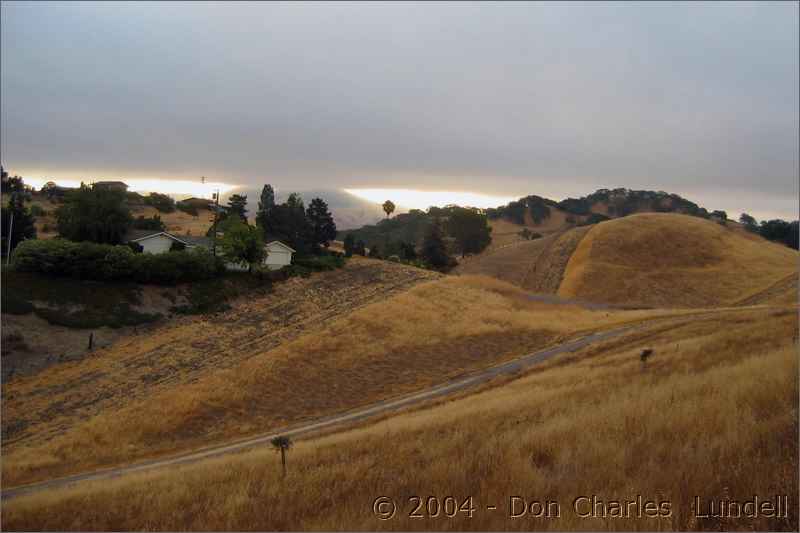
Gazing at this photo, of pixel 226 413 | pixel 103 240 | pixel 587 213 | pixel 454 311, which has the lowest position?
pixel 226 413

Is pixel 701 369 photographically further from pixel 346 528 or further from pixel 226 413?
pixel 226 413

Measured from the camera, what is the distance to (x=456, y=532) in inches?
215

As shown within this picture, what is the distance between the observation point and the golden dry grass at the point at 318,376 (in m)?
20.4

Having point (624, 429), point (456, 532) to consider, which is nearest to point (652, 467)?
point (624, 429)

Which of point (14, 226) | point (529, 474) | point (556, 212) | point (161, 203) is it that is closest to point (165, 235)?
point (14, 226)

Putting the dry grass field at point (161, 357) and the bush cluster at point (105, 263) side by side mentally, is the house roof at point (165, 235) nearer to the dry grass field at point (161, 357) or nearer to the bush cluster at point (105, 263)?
the bush cluster at point (105, 263)

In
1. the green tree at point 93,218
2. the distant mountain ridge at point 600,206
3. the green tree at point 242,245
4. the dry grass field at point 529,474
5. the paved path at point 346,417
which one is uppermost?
the distant mountain ridge at point 600,206

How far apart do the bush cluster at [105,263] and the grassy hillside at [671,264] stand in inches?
1723

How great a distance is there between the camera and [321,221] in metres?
68.9

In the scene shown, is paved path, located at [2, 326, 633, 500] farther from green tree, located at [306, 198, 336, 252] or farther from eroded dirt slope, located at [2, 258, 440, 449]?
green tree, located at [306, 198, 336, 252]

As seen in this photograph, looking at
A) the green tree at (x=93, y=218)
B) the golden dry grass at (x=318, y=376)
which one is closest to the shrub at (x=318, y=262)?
the golden dry grass at (x=318, y=376)

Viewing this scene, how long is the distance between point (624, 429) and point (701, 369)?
8023 mm

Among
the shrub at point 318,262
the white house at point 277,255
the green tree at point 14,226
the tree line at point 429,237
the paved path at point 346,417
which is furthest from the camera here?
the tree line at point 429,237

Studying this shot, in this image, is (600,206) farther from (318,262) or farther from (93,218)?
(93,218)
